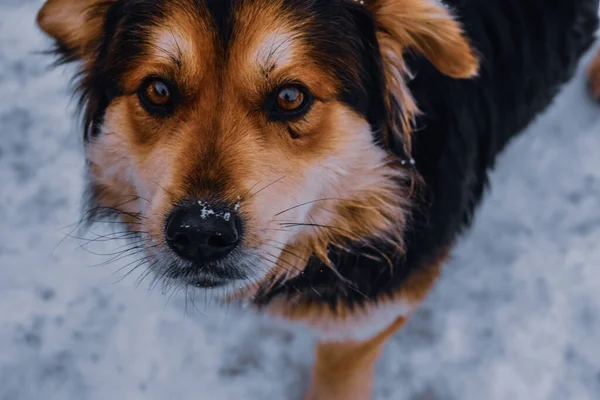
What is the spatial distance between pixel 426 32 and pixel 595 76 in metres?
2.12

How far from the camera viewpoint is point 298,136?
161 centimetres

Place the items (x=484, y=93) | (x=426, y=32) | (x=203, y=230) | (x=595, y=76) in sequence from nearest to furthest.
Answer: (x=203, y=230), (x=426, y=32), (x=484, y=93), (x=595, y=76)

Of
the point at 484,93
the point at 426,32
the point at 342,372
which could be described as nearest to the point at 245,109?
the point at 426,32

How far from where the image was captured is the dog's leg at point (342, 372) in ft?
7.50

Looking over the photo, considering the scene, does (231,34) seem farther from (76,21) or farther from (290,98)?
(76,21)

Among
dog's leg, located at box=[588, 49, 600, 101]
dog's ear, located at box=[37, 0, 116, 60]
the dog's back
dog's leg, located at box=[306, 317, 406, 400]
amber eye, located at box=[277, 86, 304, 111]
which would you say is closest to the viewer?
amber eye, located at box=[277, 86, 304, 111]

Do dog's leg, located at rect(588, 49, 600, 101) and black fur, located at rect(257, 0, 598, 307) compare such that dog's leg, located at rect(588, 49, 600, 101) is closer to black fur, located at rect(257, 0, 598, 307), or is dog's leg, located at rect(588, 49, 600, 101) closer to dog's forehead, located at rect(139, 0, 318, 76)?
black fur, located at rect(257, 0, 598, 307)

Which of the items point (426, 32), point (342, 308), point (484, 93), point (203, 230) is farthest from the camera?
point (484, 93)

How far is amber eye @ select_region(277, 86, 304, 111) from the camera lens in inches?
60.8

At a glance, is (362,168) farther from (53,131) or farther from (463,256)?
(53,131)

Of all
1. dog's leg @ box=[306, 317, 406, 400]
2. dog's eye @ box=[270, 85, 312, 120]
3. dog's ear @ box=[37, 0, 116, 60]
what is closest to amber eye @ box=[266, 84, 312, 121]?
dog's eye @ box=[270, 85, 312, 120]

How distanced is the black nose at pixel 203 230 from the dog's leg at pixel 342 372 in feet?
3.10

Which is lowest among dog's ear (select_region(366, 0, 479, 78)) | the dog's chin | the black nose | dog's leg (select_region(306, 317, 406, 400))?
dog's leg (select_region(306, 317, 406, 400))

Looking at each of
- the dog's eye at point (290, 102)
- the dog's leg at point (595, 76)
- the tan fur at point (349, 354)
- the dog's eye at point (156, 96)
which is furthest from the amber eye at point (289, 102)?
the dog's leg at point (595, 76)
